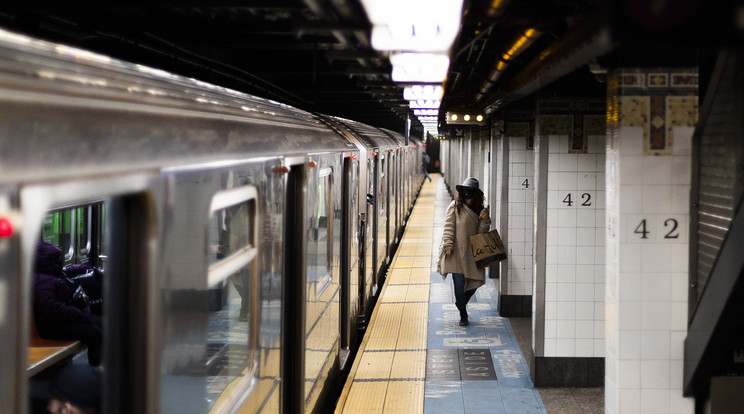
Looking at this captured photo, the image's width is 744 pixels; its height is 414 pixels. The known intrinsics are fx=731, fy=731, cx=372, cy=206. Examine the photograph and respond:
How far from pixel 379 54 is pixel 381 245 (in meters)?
5.92

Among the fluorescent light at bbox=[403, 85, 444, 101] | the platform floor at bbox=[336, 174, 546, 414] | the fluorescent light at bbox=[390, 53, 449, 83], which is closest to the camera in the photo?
the fluorescent light at bbox=[390, 53, 449, 83]

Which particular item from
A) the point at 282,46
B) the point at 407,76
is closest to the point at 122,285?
the point at 407,76

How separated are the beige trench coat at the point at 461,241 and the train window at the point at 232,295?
208 inches

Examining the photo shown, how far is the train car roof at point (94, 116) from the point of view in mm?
1260

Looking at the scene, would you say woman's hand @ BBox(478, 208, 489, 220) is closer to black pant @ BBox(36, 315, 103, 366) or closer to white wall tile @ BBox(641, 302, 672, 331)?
white wall tile @ BBox(641, 302, 672, 331)

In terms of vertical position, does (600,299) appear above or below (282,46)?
below

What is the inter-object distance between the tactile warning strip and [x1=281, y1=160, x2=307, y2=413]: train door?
1359mm

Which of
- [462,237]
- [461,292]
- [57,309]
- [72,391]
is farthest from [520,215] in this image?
[72,391]

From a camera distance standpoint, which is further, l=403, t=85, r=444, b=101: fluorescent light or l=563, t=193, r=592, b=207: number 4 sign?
l=403, t=85, r=444, b=101: fluorescent light

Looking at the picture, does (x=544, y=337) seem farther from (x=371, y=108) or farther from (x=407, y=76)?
(x=371, y=108)

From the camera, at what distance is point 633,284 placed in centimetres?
402

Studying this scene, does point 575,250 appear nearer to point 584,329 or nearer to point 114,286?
point 584,329

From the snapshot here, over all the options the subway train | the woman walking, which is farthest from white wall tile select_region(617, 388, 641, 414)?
the woman walking

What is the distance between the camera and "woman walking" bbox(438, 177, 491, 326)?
8.04 meters
